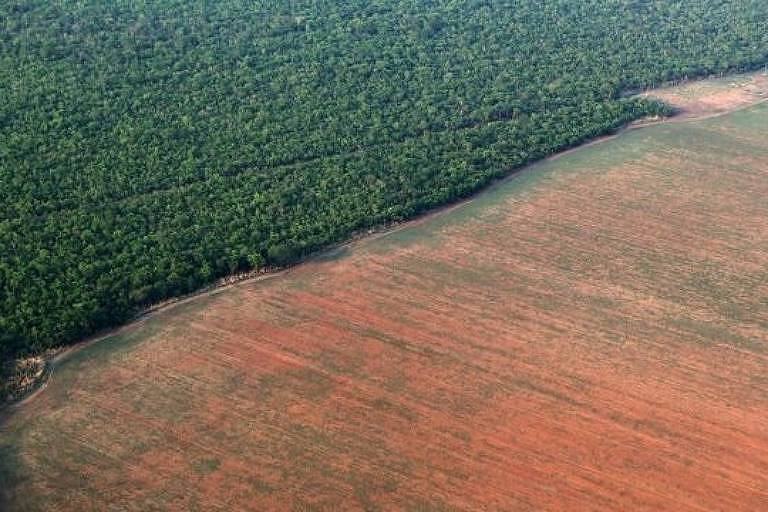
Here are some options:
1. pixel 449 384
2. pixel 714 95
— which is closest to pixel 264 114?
pixel 449 384

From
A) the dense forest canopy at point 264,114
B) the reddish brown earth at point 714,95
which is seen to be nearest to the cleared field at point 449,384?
the dense forest canopy at point 264,114

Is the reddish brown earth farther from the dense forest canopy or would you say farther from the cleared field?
the cleared field

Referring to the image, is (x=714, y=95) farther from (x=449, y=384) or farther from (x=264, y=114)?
(x=449, y=384)

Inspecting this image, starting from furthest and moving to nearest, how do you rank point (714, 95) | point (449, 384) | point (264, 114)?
point (714, 95) < point (264, 114) < point (449, 384)

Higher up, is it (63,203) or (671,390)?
(63,203)

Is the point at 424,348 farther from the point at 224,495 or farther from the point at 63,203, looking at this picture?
the point at 63,203

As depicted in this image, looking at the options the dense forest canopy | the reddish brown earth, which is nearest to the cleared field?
the dense forest canopy

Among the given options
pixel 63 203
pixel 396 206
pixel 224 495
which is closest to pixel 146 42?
pixel 63 203
